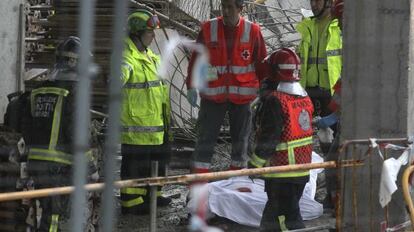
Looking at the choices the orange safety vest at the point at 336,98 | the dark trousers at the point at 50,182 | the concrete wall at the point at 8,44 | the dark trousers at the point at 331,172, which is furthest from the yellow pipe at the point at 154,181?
the concrete wall at the point at 8,44

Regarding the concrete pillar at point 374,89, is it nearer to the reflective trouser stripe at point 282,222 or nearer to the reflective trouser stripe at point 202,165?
the reflective trouser stripe at point 282,222

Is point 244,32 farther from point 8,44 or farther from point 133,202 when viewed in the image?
point 8,44

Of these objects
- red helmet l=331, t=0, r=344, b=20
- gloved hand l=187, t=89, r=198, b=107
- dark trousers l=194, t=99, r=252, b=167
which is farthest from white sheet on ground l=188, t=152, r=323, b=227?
red helmet l=331, t=0, r=344, b=20

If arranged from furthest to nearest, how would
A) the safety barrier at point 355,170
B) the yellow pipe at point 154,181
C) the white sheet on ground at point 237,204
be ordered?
the white sheet on ground at point 237,204, the safety barrier at point 355,170, the yellow pipe at point 154,181

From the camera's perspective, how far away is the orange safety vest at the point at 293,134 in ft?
17.5

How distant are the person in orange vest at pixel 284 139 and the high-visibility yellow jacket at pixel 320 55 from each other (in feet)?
5.87

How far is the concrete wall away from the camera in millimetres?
6895

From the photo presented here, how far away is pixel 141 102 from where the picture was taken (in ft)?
21.7

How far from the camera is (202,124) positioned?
6.79 meters

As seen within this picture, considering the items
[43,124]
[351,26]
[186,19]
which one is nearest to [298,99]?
[351,26]

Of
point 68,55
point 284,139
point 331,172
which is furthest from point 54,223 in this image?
point 331,172

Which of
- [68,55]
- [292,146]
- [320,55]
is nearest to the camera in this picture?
[68,55]

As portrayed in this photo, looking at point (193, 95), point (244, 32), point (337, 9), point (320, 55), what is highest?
point (337, 9)

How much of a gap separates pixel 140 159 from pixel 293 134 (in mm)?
1861
